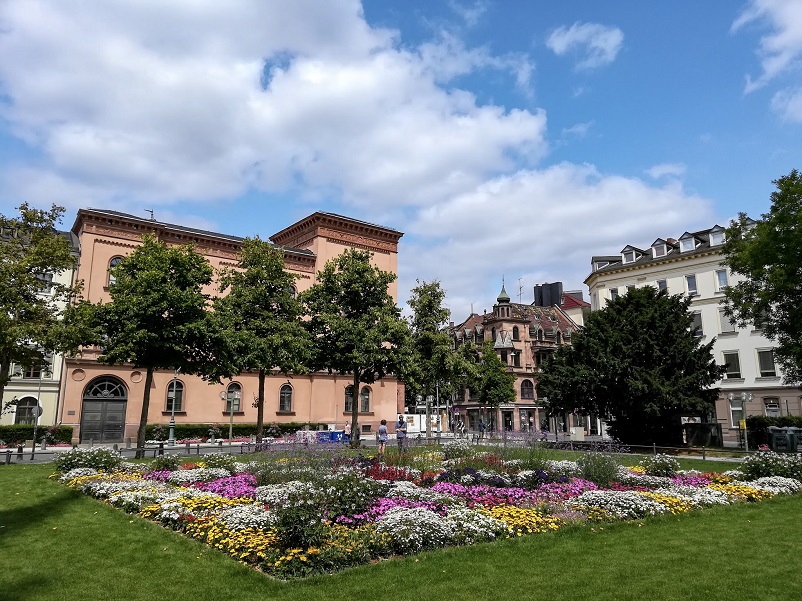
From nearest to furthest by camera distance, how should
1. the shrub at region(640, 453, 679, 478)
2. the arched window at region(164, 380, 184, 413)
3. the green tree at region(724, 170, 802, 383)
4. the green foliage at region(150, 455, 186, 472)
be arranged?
1. the green foliage at region(150, 455, 186, 472)
2. the shrub at region(640, 453, 679, 478)
3. the green tree at region(724, 170, 802, 383)
4. the arched window at region(164, 380, 184, 413)

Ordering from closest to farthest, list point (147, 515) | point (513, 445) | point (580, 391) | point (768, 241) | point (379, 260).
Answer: point (147, 515) → point (513, 445) → point (768, 241) → point (580, 391) → point (379, 260)

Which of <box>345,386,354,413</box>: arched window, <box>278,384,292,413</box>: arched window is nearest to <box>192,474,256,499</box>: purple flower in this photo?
<box>278,384,292,413</box>: arched window

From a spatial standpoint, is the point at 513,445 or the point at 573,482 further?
the point at 513,445

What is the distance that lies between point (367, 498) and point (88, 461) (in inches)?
471

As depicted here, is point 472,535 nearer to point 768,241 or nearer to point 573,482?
point 573,482

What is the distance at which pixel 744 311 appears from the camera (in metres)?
31.2

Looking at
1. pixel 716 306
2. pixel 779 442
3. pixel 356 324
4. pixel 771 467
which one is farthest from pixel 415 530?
pixel 716 306

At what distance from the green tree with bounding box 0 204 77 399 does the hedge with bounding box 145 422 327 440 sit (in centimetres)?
1554

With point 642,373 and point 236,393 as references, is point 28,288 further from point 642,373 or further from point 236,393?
point 642,373

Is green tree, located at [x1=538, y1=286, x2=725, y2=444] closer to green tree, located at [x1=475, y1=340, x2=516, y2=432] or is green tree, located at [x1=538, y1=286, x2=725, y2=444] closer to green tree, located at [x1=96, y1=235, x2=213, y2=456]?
green tree, located at [x1=96, y1=235, x2=213, y2=456]

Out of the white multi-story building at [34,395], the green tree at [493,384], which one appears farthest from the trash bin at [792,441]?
the white multi-story building at [34,395]

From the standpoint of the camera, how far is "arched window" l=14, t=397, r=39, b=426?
3916 cm

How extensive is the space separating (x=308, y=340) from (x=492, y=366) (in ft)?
127

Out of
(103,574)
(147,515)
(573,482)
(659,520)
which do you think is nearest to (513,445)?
(573,482)
